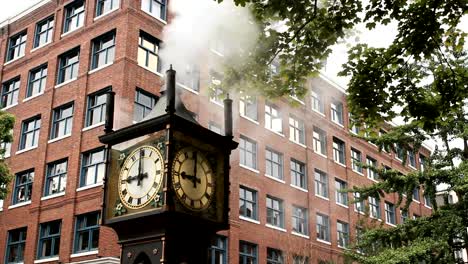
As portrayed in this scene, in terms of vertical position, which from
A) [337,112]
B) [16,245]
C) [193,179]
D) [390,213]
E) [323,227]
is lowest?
[193,179]

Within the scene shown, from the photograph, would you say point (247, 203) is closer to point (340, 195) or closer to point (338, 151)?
point (340, 195)

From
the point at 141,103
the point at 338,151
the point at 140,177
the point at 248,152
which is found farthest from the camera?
the point at 338,151

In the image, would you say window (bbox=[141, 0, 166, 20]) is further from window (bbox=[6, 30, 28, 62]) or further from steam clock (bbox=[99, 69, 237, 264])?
steam clock (bbox=[99, 69, 237, 264])

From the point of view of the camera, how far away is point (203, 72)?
89.9ft

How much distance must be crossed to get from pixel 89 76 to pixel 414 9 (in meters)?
19.6

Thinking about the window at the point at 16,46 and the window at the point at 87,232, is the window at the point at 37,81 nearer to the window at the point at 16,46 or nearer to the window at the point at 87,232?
the window at the point at 16,46

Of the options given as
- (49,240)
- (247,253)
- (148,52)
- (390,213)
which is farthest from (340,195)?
(49,240)

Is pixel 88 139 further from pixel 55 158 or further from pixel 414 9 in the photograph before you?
pixel 414 9

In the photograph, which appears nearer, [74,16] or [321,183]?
[74,16]

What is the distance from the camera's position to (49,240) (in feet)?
83.3

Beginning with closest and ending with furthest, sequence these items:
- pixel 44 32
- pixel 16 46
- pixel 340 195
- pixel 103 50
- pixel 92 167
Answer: pixel 92 167 → pixel 103 50 → pixel 44 32 → pixel 16 46 → pixel 340 195

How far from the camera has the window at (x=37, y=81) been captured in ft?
94.8

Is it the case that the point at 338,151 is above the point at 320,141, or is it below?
above

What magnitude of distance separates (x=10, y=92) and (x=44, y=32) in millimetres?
3394
